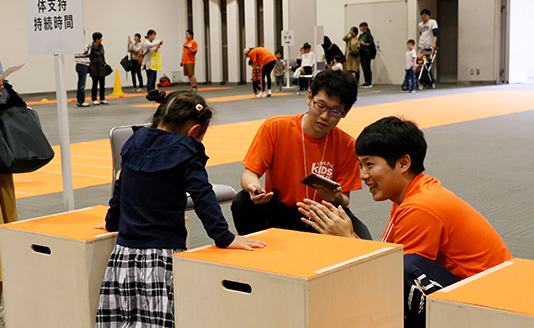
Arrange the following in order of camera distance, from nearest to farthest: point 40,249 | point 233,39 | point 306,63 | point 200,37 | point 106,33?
point 40,249 → point 306,63 → point 106,33 → point 233,39 → point 200,37

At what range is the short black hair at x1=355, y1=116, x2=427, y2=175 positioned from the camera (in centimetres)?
286

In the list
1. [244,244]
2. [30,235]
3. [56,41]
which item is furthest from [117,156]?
[244,244]

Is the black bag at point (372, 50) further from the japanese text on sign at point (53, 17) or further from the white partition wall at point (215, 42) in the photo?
the japanese text on sign at point (53, 17)

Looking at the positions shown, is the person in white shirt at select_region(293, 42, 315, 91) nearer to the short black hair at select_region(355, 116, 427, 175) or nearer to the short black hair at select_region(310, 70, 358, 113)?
the short black hair at select_region(310, 70, 358, 113)

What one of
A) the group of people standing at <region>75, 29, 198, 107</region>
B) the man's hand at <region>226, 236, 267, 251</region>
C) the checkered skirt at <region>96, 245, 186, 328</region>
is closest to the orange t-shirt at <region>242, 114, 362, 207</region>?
the checkered skirt at <region>96, 245, 186, 328</region>

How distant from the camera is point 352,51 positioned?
22750 millimetres

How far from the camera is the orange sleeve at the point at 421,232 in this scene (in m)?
2.67

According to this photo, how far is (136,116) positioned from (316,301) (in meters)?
12.6

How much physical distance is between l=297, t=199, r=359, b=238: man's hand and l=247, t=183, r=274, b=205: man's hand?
466mm

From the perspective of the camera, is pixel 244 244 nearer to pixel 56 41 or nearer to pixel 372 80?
pixel 56 41

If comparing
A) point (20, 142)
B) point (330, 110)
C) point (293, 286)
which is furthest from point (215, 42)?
point (293, 286)

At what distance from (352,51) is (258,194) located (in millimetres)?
19745

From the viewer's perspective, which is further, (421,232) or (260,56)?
(260,56)

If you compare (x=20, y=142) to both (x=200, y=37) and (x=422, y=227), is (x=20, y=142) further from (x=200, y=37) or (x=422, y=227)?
(x=200, y=37)
